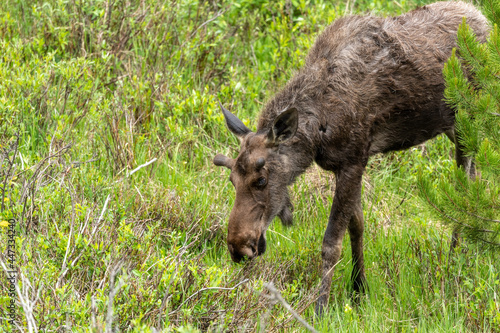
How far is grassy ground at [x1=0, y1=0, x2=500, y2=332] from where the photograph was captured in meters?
4.59

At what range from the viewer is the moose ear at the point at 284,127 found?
17.2 feet

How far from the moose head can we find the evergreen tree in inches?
49.5

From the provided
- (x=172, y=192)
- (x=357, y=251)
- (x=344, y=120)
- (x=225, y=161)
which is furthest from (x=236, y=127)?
(x=357, y=251)

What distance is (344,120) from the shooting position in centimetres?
550

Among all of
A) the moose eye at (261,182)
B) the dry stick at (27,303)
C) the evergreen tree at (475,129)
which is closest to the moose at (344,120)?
the moose eye at (261,182)

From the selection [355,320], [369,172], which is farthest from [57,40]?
[355,320]

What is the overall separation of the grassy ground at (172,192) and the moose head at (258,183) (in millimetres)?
266

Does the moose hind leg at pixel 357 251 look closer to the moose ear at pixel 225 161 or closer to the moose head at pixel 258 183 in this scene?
the moose head at pixel 258 183

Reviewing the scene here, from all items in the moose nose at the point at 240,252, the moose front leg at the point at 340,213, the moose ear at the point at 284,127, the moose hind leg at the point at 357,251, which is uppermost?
the moose ear at the point at 284,127

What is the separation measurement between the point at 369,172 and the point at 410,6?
306 centimetres

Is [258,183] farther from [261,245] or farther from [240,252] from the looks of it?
[240,252]

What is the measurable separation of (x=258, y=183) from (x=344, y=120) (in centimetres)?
93

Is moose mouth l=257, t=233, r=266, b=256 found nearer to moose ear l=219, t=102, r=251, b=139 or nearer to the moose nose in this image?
the moose nose

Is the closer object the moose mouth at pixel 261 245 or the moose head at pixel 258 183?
the moose head at pixel 258 183
